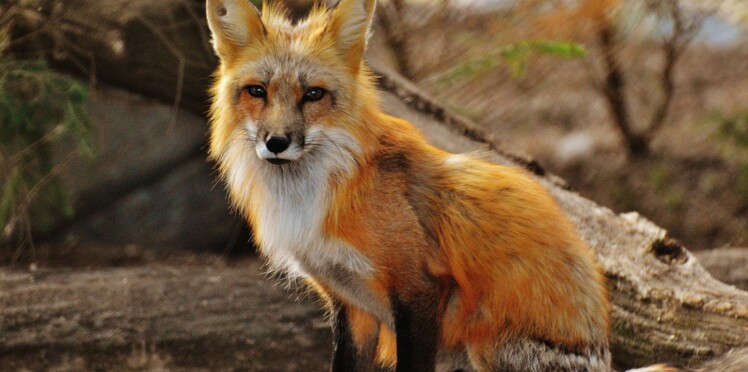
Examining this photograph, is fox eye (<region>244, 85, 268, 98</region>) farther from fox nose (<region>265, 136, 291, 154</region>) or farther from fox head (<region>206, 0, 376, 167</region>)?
fox nose (<region>265, 136, 291, 154</region>)

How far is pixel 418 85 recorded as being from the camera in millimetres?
6840

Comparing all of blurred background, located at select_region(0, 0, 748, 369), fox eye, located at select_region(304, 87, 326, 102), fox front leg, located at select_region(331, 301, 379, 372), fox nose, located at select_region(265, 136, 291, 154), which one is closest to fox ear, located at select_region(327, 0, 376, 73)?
fox eye, located at select_region(304, 87, 326, 102)

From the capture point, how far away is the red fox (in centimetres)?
344

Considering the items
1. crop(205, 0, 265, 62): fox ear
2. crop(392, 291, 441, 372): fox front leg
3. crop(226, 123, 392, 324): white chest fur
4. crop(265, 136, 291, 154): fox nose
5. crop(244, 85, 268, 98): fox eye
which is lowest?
crop(392, 291, 441, 372): fox front leg

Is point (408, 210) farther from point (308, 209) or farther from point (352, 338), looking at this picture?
point (352, 338)

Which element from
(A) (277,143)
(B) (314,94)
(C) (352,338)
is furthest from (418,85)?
(A) (277,143)

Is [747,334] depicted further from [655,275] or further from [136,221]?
[136,221]

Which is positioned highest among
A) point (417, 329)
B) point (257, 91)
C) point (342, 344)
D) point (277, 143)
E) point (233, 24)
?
point (233, 24)

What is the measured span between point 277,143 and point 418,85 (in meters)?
3.78

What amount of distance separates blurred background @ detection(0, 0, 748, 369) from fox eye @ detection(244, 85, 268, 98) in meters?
2.05

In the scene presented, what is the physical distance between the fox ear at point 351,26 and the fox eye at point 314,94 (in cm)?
23

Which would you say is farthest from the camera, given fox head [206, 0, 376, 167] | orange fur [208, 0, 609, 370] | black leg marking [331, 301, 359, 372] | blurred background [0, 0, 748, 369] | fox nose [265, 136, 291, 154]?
blurred background [0, 0, 748, 369]

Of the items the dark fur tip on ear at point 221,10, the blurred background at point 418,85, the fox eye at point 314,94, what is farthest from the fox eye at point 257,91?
the blurred background at point 418,85

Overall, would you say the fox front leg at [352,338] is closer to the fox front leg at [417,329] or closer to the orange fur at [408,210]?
the orange fur at [408,210]
